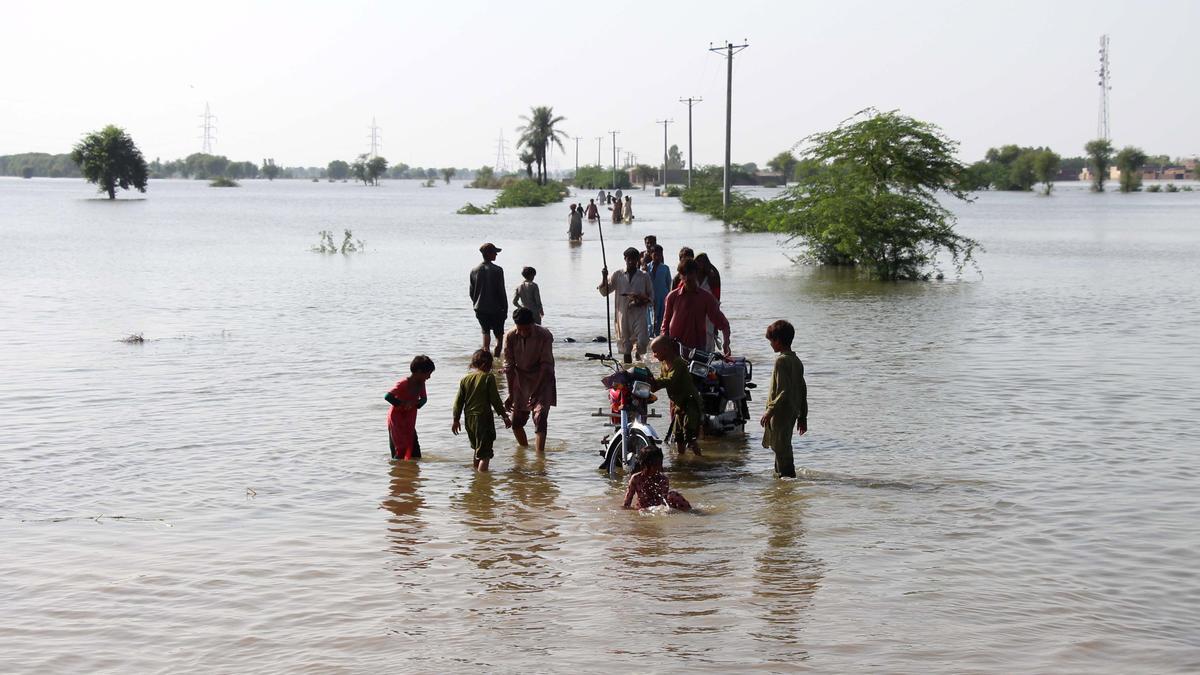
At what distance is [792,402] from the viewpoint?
32.1ft

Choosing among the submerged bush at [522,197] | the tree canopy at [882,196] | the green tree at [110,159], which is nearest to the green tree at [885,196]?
the tree canopy at [882,196]

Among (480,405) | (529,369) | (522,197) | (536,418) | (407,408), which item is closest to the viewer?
(480,405)

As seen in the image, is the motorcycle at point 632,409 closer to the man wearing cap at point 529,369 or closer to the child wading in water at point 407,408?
the man wearing cap at point 529,369

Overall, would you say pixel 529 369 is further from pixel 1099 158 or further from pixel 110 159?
pixel 1099 158

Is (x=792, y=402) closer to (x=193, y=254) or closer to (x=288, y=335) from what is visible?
(x=288, y=335)

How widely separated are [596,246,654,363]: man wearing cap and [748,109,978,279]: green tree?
1752cm

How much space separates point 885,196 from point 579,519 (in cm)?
2401

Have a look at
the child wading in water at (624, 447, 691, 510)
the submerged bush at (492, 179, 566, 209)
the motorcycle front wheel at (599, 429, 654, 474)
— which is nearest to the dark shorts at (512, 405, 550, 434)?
the motorcycle front wheel at (599, 429, 654, 474)

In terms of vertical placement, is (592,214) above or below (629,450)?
above

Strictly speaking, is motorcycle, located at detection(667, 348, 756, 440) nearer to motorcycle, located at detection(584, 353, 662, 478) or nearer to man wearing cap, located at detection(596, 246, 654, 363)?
motorcycle, located at detection(584, 353, 662, 478)

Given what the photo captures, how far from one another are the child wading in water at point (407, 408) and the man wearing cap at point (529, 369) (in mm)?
716

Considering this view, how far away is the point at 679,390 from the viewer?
1058cm

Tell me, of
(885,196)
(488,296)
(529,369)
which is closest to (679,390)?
(529,369)

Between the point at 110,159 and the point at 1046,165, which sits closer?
the point at 110,159
